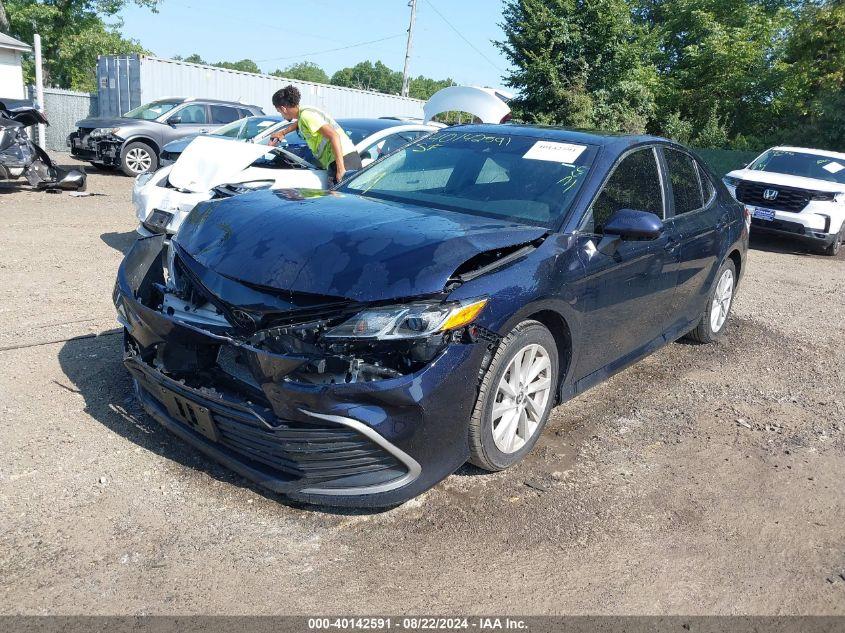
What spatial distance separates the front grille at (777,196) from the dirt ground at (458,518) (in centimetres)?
766

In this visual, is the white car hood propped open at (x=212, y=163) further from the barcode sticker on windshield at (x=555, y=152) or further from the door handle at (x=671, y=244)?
the door handle at (x=671, y=244)

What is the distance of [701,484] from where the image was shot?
388 centimetres

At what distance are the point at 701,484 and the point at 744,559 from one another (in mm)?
690

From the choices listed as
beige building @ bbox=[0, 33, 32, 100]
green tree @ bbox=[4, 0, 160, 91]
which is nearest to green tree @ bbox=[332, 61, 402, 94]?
green tree @ bbox=[4, 0, 160, 91]

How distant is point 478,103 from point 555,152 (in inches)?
552

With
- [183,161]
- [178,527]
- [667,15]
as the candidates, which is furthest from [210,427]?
[667,15]

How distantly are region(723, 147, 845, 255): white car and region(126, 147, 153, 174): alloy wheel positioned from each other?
455 inches

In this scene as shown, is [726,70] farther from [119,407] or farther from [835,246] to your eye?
[119,407]

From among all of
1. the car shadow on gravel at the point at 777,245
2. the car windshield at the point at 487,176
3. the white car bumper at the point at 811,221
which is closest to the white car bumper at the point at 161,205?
the car windshield at the point at 487,176

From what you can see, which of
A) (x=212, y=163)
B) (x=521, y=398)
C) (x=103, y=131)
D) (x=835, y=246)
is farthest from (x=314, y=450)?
(x=103, y=131)

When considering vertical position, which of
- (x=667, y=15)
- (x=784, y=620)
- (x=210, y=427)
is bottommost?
(x=784, y=620)

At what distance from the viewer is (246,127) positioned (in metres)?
11.7

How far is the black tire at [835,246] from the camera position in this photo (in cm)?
1177

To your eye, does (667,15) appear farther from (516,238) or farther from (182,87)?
(516,238)
